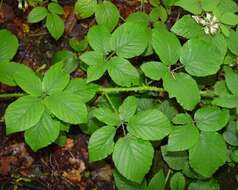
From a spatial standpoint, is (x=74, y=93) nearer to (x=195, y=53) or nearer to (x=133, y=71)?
(x=133, y=71)

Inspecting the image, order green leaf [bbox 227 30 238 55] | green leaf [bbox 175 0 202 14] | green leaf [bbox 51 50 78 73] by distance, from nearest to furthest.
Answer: green leaf [bbox 175 0 202 14], green leaf [bbox 227 30 238 55], green leaf [bbox 51 50 78 73]

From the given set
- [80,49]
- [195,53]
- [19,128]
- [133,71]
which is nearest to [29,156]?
[80,49]

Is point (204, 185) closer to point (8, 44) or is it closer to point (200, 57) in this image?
point (200, 57)

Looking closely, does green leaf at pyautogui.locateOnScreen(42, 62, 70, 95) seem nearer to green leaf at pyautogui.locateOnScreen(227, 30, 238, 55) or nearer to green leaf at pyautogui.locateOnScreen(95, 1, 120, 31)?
green leaf at pyautogui.locateOnScreen(95, 1, 120, 31)

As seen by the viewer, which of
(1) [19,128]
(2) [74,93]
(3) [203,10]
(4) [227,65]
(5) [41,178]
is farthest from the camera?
(5) [41,178]

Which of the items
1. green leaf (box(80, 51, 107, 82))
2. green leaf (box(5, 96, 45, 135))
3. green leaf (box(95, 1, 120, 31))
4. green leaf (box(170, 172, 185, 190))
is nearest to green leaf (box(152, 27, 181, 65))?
green leaf (box(80, 51, 107, 82))

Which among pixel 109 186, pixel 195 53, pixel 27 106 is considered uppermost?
pixel 195 53
